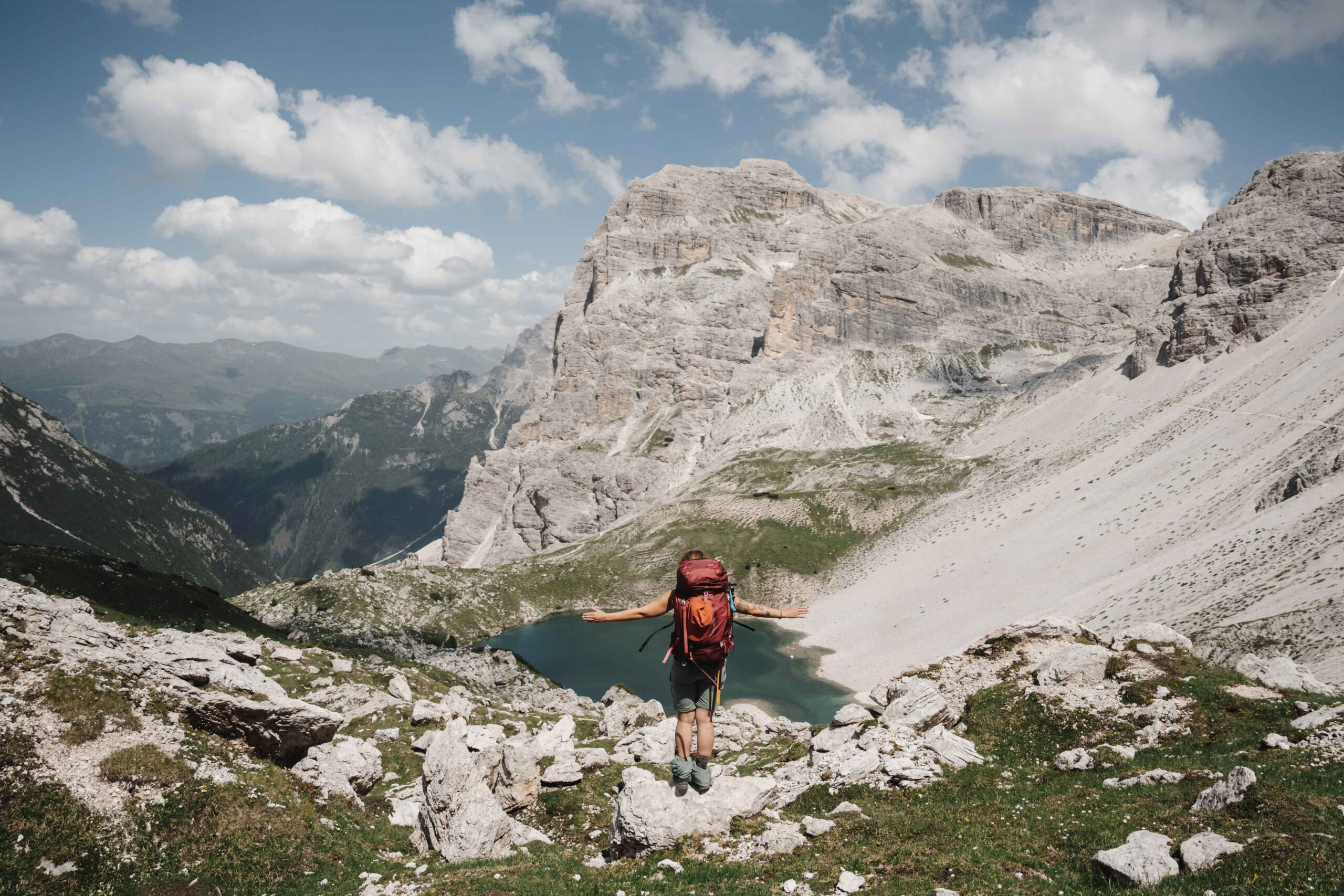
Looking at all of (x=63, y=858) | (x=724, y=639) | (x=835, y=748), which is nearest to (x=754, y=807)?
(x=724, y=639)

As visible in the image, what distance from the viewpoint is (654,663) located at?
92.6 m

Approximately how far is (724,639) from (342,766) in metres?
15.3

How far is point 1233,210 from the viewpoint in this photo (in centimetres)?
15000

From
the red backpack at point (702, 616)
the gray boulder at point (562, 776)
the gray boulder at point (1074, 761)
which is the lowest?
the gray boulder at point (562, 776)

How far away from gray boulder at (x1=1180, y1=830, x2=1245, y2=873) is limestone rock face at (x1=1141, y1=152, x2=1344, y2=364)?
5427 inches

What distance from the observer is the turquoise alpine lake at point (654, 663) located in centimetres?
7519

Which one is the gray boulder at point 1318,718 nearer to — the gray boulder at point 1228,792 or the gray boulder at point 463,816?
the gray boulder at point 1228,792

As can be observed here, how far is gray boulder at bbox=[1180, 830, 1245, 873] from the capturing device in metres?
10.3

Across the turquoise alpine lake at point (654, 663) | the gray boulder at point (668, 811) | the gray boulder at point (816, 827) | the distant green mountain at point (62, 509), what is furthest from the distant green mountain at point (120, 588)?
the distant green mountain at point (62, 509)

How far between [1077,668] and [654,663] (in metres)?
73.7

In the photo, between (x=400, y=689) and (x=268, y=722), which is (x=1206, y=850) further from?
(x=400, y=689)

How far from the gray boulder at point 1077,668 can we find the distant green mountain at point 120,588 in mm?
55783

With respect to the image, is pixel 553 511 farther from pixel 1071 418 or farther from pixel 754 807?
pixel 754 807

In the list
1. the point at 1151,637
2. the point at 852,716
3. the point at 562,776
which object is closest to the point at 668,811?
the point at 562,776
